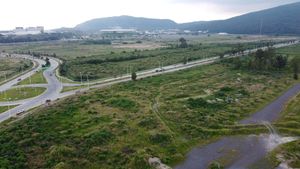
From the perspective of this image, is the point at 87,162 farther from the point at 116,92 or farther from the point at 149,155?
the point at 116,92

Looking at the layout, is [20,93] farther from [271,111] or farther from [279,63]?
[279,63]

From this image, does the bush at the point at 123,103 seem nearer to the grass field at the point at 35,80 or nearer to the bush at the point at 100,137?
the bush at the point at 100,137

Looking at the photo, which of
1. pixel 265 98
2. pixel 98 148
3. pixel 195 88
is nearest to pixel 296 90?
pixel 265 98

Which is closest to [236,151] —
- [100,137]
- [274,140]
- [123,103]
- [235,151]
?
[235,151]

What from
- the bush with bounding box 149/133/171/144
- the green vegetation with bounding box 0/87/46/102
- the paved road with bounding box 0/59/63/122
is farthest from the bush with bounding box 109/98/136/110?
the green vegetation with bounding box 0/87/46/102

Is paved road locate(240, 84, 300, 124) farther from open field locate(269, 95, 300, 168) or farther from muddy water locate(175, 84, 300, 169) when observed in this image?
muddy water locate(175, 84, 300, 169)

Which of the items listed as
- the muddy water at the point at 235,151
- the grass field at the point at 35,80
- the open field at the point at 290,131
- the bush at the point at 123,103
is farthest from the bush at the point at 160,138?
the grass field at the point at 35,80
